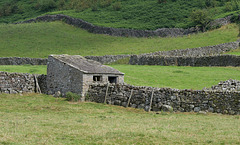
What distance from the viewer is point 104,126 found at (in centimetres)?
1662

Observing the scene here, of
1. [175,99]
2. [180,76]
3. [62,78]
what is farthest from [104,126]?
[180,76]

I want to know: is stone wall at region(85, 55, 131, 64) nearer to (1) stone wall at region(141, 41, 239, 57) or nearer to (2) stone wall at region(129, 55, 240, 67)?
(2) stone wall at region(129, 55, 240, 67)

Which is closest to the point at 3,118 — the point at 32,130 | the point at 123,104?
the point at 32,130

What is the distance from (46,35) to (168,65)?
3666 centimetres

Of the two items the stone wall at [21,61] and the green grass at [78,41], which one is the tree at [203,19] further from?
the stone wall at [21,61]

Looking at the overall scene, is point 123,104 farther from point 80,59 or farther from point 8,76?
point 8,76

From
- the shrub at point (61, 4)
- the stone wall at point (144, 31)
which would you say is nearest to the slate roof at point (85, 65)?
the stone wall at point (144, 31)

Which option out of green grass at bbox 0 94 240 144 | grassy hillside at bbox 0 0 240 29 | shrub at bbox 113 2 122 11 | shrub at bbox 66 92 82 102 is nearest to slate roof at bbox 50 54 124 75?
shrub at bbox 66 92 82 102

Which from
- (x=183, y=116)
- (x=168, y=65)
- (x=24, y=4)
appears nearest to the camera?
(x=183, y=116)

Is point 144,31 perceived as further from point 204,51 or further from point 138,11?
point 204,51

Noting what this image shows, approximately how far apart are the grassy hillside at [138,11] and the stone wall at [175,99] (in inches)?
2011

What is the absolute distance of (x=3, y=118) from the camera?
1839 cm

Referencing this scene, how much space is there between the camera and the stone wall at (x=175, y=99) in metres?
21.0

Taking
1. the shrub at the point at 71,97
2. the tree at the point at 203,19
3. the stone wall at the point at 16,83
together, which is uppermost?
the tree at the point at 203,19
